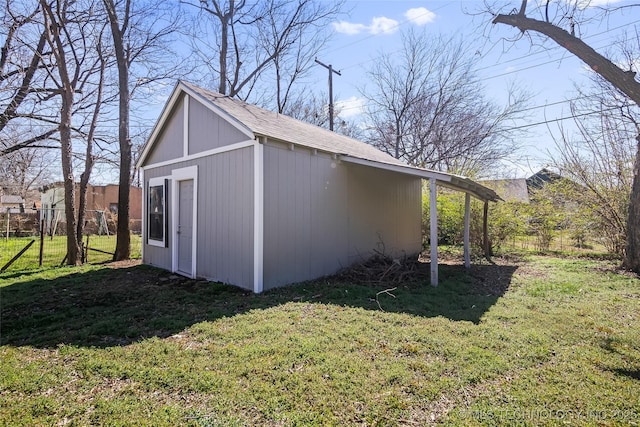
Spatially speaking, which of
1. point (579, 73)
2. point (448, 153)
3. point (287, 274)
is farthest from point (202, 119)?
point (448, 153)

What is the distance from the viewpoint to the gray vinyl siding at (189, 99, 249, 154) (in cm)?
588

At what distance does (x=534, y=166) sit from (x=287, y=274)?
9590mm

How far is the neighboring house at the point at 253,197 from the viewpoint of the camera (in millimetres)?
Answer: 5504

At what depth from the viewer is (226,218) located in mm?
5934

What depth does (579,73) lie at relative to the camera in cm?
968

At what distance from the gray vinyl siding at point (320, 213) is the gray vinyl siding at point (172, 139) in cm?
291

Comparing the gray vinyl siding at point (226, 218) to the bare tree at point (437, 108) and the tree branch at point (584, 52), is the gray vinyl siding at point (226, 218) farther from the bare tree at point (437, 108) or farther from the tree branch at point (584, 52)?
the bare tree at point (437, 108)

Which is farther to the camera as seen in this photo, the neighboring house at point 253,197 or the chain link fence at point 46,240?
the chain link fence at point 46,240

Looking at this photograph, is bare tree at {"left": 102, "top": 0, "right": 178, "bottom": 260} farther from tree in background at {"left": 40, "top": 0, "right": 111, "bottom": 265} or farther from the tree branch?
the tree branch

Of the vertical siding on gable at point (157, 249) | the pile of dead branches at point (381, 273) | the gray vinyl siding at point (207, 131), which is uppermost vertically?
the gray vinyl siding at point (207, 131)

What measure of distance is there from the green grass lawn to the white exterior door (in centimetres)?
156

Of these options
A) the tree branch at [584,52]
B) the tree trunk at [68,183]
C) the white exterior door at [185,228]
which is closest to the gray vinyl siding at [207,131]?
the white exterior door at [185,228]

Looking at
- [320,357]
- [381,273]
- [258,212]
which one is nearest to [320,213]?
[258,212]

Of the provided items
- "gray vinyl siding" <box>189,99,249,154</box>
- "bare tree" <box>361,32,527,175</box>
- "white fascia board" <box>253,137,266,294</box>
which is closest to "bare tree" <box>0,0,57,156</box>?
"gray vinyl siding" <box>189,99,249,154</box>
